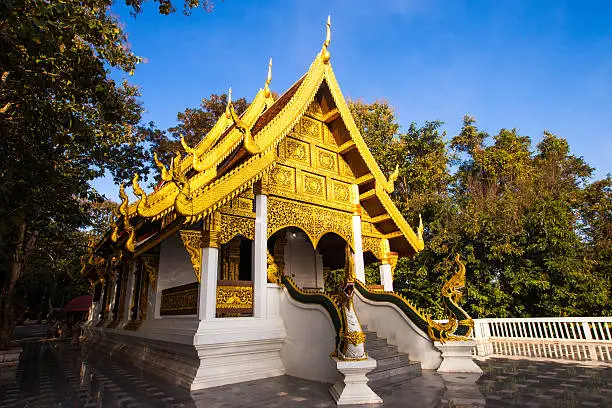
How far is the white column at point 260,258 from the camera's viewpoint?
215 inches

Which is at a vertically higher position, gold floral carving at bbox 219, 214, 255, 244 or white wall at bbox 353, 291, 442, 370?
gold floral carving at bbox 219, 214, 255, 244

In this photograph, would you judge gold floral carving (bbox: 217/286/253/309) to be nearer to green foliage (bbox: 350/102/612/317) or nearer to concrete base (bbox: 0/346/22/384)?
concrete base (bbox: 0/346/22/384)

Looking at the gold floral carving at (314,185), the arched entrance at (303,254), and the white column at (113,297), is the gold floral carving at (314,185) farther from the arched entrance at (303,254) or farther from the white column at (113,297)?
the white column at (113,297)

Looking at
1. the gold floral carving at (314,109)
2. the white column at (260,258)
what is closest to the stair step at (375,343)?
the white column at (260,258)

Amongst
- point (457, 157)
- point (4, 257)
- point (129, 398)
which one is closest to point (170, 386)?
point (129, 398)

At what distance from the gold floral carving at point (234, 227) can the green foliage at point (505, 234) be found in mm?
8918

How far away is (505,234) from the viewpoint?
37.1 feet

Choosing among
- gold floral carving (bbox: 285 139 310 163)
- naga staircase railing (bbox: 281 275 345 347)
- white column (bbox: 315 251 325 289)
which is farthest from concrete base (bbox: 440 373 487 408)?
white column (bbox: 315 251 325 289)

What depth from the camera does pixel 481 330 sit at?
7582mm

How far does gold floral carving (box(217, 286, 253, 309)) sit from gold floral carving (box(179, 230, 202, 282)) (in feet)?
1.42

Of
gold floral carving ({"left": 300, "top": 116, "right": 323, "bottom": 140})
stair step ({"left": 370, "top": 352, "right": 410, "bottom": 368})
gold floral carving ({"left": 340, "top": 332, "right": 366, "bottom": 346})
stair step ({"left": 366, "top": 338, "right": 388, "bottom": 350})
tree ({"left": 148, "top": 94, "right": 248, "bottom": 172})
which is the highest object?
tree ({"left": 148, "top": 94, "right": 248, "bottom": 172})

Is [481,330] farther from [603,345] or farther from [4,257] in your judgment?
[4,257]

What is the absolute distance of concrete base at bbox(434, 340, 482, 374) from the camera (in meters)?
5.19

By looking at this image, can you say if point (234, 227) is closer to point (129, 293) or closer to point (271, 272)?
point (271, 272)
